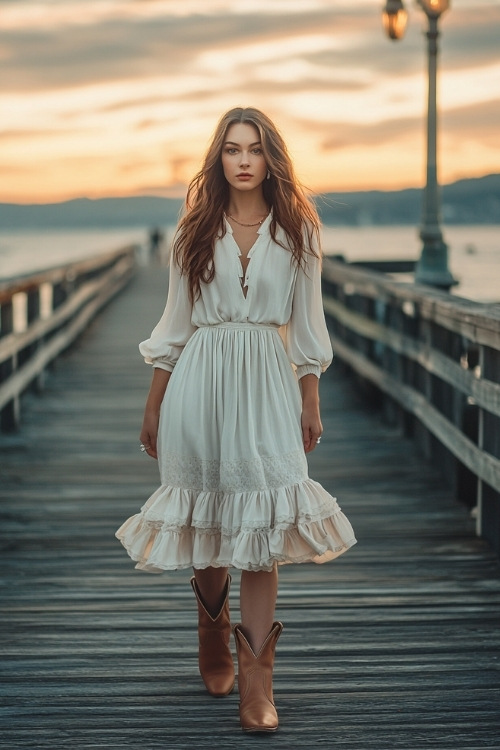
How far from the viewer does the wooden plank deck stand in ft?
10.8

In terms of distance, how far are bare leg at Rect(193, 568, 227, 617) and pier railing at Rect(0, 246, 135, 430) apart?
14.3 feet

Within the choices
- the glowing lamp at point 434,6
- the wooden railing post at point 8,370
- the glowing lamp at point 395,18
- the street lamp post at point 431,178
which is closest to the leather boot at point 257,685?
the wooden railing post at point 8,370

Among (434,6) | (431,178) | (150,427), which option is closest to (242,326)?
(150,427)

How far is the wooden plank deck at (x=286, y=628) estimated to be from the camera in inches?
130

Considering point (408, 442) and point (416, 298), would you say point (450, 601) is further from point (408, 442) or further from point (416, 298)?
point (408, 442)

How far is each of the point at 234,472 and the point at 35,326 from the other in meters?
6.65

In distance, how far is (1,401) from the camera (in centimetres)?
772

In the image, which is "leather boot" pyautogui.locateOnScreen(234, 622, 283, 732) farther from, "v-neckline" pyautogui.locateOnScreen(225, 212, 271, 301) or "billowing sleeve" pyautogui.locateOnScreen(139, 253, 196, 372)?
"v-neckline" pyautogui.locateOnScreen(225, 212, 271, 301)

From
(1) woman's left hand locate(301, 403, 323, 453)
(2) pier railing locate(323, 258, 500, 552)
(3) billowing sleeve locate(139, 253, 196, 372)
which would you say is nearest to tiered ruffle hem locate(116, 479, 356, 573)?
(1) woman's left hand locate(301, 403, 323, 453)

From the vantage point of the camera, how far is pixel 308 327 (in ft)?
11.1

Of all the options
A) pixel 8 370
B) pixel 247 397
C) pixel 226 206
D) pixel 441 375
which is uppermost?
pixel 226 206

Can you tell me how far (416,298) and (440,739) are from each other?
13.2 ft

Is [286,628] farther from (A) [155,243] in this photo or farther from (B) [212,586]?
(A) [155,243]

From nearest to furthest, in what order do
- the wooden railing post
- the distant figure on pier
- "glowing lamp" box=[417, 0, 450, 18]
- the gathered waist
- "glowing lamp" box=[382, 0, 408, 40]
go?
the gathered waist, the wooden railing post, "glowing lamp" box=[417, 0, 450, 18], "glowing lamp" box=[382, 0, 408, 40], the distant figure on pier
